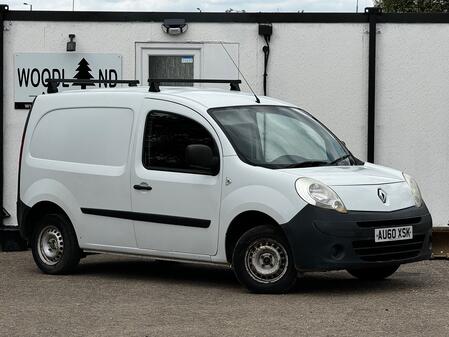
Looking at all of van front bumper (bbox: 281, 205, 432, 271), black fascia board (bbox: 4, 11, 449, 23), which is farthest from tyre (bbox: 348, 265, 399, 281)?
black fascia board (bbox: 4, 11, 449, 23)

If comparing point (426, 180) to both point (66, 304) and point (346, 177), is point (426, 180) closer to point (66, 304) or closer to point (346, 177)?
point (346, 177)

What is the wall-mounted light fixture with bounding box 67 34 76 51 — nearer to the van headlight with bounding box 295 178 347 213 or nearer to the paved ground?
the paved ground

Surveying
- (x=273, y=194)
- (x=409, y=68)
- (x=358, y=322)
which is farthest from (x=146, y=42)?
(x=358, y=322)

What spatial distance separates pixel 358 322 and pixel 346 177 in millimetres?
1926

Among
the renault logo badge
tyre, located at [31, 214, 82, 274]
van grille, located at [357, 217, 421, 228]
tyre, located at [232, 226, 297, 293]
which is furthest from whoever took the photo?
tyre, located at [31, 214, 82, 274]

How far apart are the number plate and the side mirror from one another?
5.22ft

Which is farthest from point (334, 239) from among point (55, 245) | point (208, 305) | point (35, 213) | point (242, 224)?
point (35, 213)

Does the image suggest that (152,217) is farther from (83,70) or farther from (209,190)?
(83,70)

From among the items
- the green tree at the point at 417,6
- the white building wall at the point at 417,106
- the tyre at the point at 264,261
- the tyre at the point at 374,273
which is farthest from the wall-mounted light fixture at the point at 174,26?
the green tree at the point at 417,6

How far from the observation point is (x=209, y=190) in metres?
10.1

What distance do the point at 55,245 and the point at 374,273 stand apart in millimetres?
3219

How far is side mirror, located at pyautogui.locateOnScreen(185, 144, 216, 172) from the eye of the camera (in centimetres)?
1000

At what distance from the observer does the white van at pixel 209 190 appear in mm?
9539

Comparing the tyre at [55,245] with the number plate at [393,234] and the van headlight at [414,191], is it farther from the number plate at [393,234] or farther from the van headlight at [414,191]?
the van headlight at [414,191]
